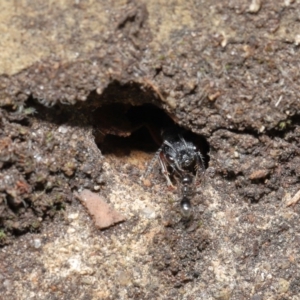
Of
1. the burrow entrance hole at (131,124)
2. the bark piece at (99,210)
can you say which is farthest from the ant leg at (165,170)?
the bark piece at (99,210)

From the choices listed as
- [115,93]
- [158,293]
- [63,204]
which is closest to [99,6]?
[115,93]

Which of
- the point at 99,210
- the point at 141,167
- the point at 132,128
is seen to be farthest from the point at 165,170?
the point at 99,210

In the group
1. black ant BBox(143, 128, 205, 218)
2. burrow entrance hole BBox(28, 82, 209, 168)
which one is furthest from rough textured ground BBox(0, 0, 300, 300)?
black ant BBox(143, 128, 205, 218)

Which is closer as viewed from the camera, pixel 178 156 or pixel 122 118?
pixel 122 118

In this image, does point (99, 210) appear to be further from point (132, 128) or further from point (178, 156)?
point (178, 156)

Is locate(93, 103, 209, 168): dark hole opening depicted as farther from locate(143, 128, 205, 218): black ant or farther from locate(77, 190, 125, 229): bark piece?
locate(77, 190, 125, 229): bark piece

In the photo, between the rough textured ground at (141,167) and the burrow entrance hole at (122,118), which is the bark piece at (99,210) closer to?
the rough textured ground at (141,167)
